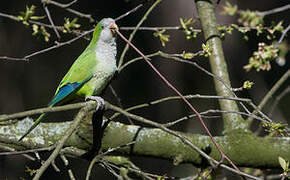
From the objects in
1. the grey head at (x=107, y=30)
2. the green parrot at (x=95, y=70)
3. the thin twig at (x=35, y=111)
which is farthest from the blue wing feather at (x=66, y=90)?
the thin twig at (x=35, y=111)

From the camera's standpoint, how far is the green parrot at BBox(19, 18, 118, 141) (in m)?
2.38

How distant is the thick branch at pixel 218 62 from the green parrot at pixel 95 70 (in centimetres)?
57

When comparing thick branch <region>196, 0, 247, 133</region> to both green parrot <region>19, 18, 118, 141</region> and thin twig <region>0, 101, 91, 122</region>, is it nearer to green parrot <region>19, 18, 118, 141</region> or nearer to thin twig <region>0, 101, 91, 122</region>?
green parrot <region>19, 18, 118, 141</region>

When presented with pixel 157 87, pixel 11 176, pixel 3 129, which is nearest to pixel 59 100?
pixel 3 129

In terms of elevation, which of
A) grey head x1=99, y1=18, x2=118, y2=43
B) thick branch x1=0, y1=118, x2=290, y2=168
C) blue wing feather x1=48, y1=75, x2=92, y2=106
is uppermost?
grey head x1=99, y1=18, x2=118, y2=43

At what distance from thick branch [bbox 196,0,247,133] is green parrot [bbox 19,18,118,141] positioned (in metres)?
0.57

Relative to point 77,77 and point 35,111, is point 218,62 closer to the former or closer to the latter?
point 77,77

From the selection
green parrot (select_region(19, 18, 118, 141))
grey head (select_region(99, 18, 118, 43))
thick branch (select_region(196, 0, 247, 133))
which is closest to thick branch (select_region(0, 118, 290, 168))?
thick branch (select_region(196, 0, 247, 133))

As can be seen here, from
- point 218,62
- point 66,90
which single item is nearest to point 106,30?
point 66,90

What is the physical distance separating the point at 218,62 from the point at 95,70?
2.46ft

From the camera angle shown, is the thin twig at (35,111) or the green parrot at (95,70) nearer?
the thin twig at (35,111)

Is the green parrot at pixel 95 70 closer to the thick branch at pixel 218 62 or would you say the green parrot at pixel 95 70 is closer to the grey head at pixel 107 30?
the grey head at pixel 107 30

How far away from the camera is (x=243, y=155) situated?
2037 mm

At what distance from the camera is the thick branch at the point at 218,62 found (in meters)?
2.14
